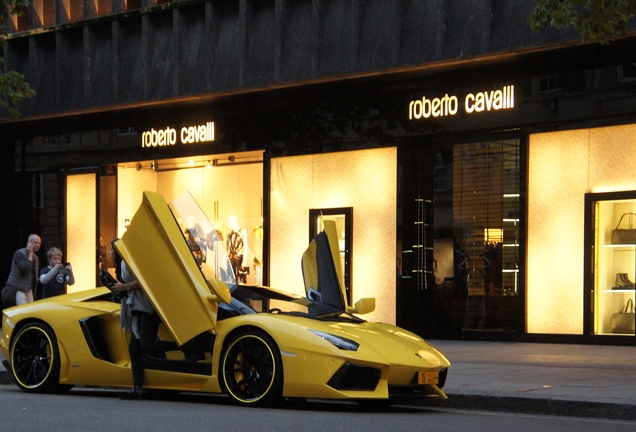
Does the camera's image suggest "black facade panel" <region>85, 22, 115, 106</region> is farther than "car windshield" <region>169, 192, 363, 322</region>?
Yes

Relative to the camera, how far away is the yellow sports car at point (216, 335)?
31.1 ft

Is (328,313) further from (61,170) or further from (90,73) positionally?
(61,170)

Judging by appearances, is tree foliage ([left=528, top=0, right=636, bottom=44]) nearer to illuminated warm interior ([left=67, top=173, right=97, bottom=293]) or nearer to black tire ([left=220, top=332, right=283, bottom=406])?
black tire ([left=220, top=332, right=283, bottom=406])

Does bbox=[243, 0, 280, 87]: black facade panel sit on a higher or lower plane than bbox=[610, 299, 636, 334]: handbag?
higher

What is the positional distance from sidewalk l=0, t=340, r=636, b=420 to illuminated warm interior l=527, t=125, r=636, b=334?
1013mm

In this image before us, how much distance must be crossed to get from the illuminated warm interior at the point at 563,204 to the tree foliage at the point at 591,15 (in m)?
5.64

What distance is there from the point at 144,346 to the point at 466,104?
30.0 ft

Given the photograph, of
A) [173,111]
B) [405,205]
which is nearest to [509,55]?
[405,205]

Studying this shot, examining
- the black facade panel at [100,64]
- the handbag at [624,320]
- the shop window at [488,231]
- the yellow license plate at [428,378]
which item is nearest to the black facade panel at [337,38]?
the shop window at [488,231]

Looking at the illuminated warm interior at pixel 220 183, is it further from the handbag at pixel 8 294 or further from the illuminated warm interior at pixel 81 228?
the handbag at pixel 8 294

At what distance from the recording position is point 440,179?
755 inches

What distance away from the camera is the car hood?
33.6 feet

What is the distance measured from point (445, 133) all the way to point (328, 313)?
886 centimetres

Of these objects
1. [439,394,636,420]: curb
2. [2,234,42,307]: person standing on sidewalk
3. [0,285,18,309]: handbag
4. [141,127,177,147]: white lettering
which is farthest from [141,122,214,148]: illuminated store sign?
[439,394,636,420]: curb
